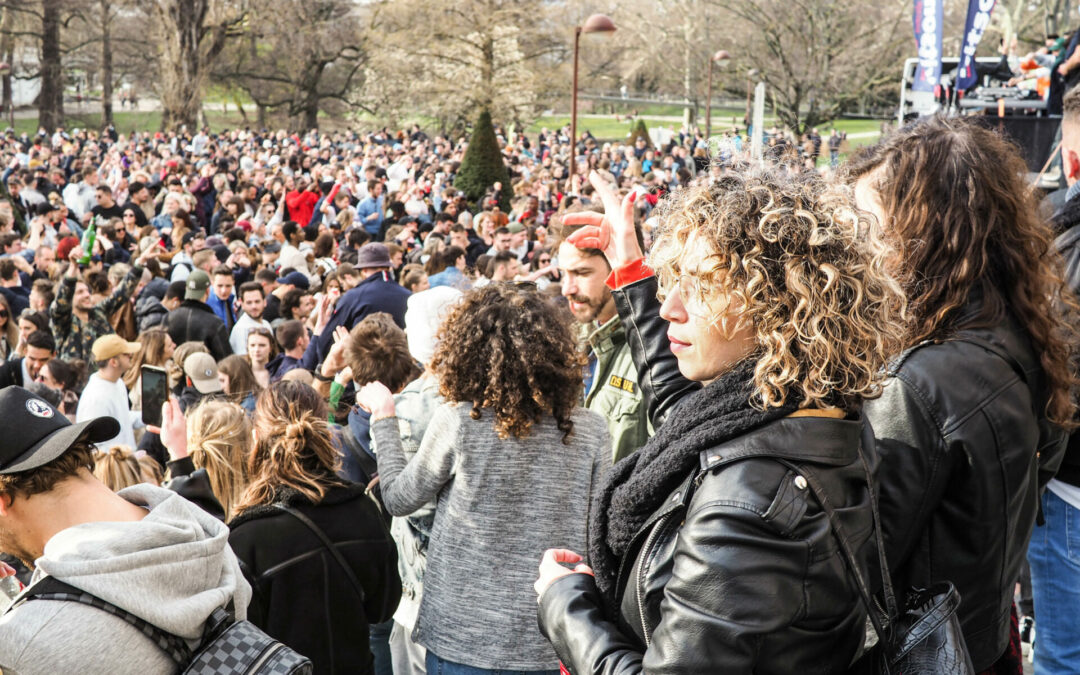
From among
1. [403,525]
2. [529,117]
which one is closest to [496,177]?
[403,525]

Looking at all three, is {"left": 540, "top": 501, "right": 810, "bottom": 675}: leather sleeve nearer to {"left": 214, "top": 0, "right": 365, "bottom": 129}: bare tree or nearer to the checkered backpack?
the checkered backpack

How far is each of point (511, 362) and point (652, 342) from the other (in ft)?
2.32

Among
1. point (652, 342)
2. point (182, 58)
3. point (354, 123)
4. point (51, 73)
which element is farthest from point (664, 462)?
point (354, 123)

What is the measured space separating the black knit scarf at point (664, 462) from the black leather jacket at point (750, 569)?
2cm

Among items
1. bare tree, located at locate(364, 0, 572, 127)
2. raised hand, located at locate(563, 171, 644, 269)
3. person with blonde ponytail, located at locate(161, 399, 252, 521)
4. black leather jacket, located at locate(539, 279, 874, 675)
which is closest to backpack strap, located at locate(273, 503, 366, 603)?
person with blonde ponytail, located at locate(161, 399, 252, 521)

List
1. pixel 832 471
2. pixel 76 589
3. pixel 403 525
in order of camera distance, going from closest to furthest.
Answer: pixel 832 471 → pixel 76 589 → pixel 403 525

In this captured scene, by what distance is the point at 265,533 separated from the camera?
2.88 m

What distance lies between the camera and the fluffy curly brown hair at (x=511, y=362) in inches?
111

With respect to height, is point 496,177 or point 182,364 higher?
point 496,177

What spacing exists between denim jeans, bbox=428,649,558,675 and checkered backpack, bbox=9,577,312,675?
938mm

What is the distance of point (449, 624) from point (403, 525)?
0.55 meters

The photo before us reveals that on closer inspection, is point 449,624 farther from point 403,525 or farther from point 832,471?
point 832,471

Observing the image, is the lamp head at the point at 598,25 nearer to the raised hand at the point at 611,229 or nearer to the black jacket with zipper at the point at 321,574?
the black jacket with zipper at the point at 321,574

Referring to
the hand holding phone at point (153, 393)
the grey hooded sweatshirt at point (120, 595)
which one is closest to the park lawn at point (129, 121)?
the hand holding phone at point (153, 393)
